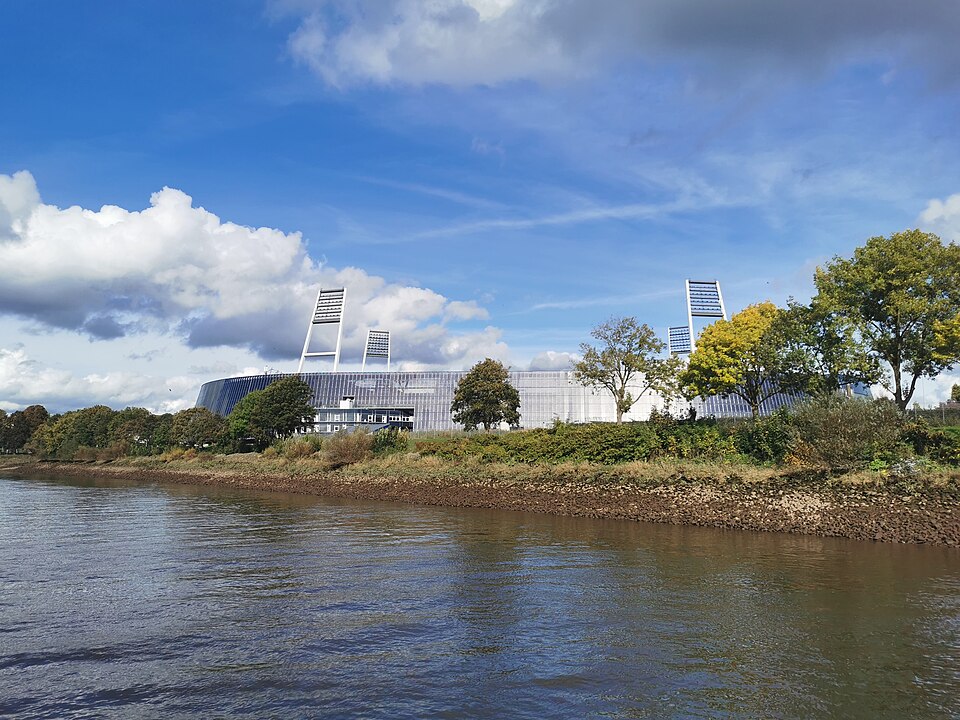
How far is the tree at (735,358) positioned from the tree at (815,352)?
1.32m

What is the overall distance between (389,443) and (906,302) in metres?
49.1

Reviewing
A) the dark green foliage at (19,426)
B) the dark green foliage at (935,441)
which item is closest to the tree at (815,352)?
the dark green foliage at (935,441)

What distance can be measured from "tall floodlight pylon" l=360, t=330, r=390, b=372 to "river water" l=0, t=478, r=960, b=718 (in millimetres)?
124776

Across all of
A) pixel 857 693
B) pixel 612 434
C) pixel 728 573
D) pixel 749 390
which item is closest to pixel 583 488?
pixel 612 434

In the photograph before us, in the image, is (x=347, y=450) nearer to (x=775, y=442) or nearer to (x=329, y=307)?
(x=775, y=442)

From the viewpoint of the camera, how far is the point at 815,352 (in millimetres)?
55625

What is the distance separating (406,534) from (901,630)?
21.7 m

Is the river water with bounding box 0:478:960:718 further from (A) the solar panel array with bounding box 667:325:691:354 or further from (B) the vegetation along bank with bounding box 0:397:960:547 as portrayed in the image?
(A) the solar panel array with bounding box 667:325:691:354

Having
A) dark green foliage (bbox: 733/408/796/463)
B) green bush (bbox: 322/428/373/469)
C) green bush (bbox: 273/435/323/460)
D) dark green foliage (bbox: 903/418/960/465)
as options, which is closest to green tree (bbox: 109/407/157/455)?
green bush (bbox: 273/435/323/460)

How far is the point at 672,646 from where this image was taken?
1500 centimetres

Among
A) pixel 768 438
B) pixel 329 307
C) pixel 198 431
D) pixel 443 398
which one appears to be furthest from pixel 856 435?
pixel 329 307

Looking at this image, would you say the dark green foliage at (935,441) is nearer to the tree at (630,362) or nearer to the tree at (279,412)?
the tree at (630,362)

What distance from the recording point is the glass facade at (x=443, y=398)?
5428 inches

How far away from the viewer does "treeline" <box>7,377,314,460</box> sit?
93000 millimetres
